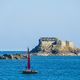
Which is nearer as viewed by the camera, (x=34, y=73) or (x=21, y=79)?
(x=21, y=79)

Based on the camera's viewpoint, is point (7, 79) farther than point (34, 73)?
No

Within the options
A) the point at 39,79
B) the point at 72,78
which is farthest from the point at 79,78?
the point at 39,79

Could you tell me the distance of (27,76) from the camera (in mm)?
112875

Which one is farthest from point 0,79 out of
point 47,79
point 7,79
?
point 47,79

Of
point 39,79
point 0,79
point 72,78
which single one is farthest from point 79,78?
point 0,79

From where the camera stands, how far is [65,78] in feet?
361

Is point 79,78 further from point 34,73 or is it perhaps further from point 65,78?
point 34,73

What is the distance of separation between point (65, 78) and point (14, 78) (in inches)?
378

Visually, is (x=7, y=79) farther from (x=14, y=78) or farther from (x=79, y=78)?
(x=79, y=78)

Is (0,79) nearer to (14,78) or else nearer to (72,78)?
(14,78)

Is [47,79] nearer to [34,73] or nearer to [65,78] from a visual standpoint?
[65,78]

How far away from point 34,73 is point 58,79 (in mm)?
12482

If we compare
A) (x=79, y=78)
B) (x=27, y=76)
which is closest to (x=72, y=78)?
(x=79, y=78)

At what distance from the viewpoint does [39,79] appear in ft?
352
